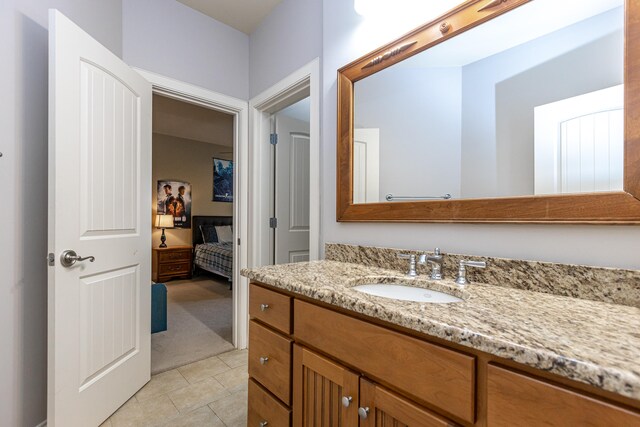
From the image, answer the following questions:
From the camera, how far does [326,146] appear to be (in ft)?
5.46

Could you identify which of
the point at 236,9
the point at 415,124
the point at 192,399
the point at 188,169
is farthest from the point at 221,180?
the point at 415,124

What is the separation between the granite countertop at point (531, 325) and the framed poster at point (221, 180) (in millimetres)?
5136

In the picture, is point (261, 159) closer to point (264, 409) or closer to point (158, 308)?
point (158, 308)

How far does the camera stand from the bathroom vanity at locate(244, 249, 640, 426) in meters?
0.46

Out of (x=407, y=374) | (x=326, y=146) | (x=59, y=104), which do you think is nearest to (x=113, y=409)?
(x=59, y=104)

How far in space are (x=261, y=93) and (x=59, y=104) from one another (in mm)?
1303

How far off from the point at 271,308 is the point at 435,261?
65cm

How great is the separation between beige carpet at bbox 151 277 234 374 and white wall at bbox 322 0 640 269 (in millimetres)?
1518

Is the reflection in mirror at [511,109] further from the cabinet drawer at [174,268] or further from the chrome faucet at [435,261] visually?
the cabinet drawer at [174,268]

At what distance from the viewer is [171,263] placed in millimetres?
4770

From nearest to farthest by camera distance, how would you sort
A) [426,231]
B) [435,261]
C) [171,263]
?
[435,261] < [426,231] < [171,263]

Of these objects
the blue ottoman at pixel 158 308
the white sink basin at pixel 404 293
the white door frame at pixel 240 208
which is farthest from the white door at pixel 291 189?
the white sink basin at pixel 404 293

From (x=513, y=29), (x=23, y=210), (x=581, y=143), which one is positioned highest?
(x=513, y=29)

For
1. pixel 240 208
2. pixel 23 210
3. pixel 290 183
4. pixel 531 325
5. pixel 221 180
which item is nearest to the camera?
pixel 531 325
